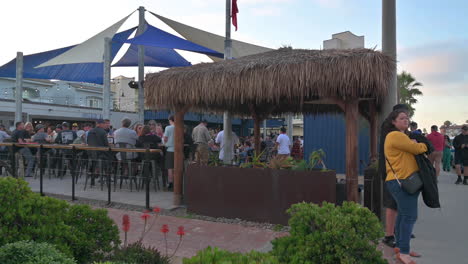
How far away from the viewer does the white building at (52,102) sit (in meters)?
25.7

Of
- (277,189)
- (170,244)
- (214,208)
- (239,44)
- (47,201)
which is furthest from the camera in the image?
(239,44)

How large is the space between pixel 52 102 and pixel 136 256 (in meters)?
33.2

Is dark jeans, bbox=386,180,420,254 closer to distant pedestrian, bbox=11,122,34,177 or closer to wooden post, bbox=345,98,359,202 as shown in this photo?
wooden post, bbox=345,98,359,202

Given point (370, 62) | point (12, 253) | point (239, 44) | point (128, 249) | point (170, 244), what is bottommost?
point (170, 244)

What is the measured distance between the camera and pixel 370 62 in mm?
5070

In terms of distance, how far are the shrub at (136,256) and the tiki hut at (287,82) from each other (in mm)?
3175

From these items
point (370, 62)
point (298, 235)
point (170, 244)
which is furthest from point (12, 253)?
point (370, 62)

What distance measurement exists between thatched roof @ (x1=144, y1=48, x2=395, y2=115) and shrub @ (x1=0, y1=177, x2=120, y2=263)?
3.17m

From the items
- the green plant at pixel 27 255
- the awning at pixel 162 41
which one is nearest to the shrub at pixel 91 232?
the green plant at pixel 27 255

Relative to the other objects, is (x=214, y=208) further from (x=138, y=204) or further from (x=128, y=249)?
(x=128, y=249)

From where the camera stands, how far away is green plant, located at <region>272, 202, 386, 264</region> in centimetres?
279

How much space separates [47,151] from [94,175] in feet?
8.09

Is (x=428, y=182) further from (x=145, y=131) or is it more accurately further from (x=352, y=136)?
(x=145, y=131)

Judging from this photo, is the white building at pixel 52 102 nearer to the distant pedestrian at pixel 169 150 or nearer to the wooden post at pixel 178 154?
the distant pedestrian at pixel 169 150
